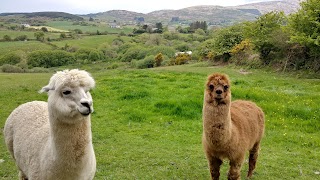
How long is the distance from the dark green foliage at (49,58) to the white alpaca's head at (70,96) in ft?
153

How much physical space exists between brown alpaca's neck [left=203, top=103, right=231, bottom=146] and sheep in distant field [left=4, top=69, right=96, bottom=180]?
1883mm

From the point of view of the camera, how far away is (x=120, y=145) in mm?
8406

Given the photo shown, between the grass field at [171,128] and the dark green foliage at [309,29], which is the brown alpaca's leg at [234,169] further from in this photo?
the dark green foliage at [309,29]

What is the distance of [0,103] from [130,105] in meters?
4.70

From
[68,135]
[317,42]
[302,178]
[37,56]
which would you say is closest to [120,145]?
[302,178]

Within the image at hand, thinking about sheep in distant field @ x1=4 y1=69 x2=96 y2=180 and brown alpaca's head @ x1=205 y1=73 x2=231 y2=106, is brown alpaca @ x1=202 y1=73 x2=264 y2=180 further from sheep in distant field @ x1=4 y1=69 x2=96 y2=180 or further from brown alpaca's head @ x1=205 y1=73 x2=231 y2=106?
sheep in distant field @ x1=4 y1=69 x2=96 y2=180

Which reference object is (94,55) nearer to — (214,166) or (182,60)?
(182,60)

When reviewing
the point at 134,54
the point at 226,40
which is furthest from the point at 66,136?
the point at 134,54

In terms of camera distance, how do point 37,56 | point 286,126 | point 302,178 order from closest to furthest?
point 302,178 < point 286,126 < point 37,56

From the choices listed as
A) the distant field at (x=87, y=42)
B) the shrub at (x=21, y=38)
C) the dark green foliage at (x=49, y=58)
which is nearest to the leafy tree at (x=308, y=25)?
the dark green foliage at (x=49, y=58)

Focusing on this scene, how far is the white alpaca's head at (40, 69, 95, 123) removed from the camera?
3387 mm

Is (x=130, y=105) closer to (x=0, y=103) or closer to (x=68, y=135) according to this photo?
(x=0, y=103)

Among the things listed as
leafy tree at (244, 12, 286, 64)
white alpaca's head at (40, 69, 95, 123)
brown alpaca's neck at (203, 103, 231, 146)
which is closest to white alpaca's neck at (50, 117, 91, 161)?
white alpaca's head at (40, 69, 95, 123)

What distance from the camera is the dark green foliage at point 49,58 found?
157ft
